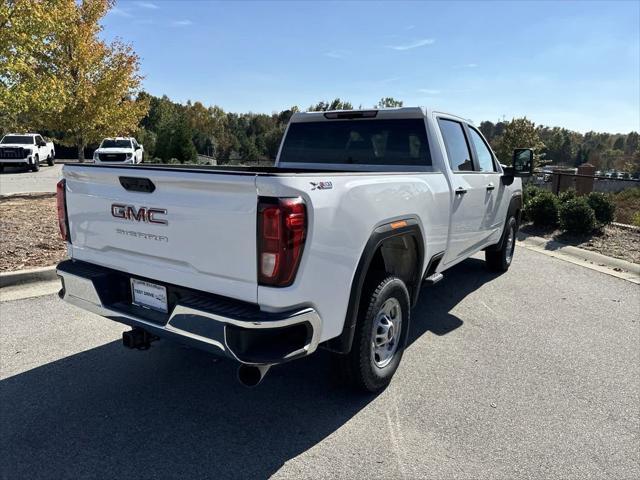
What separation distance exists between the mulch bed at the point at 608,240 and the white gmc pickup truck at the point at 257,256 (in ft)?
18.9

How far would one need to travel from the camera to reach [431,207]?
12.5 ft

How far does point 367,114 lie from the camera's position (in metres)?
4.52

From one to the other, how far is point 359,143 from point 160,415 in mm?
2975

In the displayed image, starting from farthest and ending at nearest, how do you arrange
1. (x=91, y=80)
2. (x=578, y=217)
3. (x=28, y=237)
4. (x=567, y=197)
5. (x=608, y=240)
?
(x=91, y=80) < (x=567, y=197) < (x=578, y=217) < (x=608, y=240) < (x=28, y=237)

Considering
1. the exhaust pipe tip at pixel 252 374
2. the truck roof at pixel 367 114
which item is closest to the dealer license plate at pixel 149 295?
the exhaust pipe tip at pixel 252 374

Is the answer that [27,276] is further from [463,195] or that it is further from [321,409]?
[463,195]

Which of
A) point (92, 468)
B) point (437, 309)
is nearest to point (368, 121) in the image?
point (437, 309)

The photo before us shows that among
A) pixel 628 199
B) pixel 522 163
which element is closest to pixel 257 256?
pixel 522 163

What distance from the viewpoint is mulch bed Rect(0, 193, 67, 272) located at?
6.01 metres

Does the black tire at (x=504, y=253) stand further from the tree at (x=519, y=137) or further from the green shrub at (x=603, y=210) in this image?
the tree at (x=519, y=137)

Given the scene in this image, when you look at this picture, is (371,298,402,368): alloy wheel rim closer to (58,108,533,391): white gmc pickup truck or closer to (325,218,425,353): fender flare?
(58,108,533,391): white gmc pickup truck

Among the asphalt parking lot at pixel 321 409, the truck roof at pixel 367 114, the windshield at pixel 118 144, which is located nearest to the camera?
the asphalt parking lot at pixel 321 409

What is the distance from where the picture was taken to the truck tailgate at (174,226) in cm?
241

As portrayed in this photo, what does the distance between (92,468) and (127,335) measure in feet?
2.62
